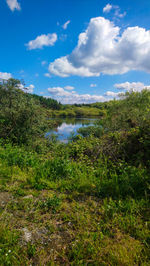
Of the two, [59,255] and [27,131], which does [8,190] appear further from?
[27,131]

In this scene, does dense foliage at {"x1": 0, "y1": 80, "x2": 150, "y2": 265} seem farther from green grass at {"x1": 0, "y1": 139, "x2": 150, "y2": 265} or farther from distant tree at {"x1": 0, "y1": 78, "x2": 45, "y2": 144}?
distant tree at {"x1": 0, "y1": 78, "x2": 45, "y2": 144}

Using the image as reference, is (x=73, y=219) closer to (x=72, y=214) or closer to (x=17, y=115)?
(x=72, y=214)

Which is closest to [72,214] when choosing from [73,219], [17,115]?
[73,219]

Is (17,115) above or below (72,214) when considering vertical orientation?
above

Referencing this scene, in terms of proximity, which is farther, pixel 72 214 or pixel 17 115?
pixel 17 115

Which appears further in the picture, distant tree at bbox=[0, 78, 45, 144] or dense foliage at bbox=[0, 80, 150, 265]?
distant tree at bbox=[0, 78, 45, 144]

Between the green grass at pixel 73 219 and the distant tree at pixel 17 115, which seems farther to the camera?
the distant tree at pixel 17 115

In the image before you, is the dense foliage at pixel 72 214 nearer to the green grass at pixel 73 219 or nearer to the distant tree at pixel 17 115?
the green grass at pixel 73 219

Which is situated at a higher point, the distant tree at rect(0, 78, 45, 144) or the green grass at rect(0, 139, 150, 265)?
the distant tree at rect(0, 78, 45, 144)

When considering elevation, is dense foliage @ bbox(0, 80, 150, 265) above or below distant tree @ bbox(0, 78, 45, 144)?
below

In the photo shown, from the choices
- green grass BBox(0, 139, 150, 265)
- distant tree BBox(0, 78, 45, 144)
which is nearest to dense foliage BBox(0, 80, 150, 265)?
green grass BBox(0, 139, 150, 265)

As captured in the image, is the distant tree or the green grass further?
the distant tree

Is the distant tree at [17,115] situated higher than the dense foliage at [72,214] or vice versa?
the distant tree at [17,115]

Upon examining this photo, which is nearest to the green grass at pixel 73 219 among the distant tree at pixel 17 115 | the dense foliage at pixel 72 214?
the dense foliage at pixel 72 214
